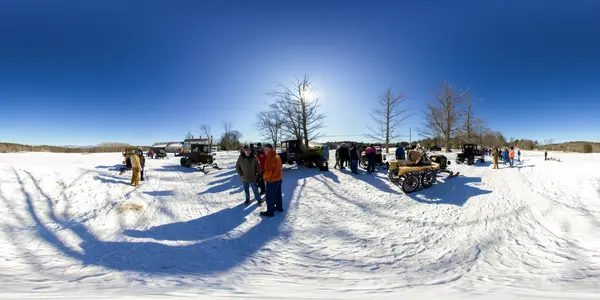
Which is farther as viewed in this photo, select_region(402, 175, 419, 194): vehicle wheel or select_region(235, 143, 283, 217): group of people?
select_region(402, 175, 419, 194): vehicle wheel

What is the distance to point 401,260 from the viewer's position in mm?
3941

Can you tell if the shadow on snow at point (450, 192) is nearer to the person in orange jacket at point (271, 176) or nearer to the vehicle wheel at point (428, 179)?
the vehicle wheel at point (428, 179)

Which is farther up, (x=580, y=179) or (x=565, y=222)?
(x=580, y=179)

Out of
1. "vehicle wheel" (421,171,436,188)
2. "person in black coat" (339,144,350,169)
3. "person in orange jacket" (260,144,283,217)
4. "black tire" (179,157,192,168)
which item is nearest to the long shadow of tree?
"person in orange jacket" (260,144,283,217)

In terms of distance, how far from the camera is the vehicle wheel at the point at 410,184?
8279 mm

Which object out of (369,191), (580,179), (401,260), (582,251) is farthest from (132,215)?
(580,179)

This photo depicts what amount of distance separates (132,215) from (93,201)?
1.99m

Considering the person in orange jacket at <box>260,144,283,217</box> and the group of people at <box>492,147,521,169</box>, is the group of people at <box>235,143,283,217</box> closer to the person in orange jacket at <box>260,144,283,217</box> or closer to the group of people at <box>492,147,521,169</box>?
the person in orange jacket at <box>260,144,283,217</box>

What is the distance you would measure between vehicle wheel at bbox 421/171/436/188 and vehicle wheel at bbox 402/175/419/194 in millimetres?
551

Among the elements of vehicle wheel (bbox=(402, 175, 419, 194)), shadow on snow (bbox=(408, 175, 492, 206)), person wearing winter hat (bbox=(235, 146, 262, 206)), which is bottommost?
shadow on snow (bbox=(408, 175, 492, 206))

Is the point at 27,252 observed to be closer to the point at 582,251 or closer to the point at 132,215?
the point at 132,215

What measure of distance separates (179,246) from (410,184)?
7760mm

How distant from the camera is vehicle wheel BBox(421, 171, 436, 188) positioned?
883 cm

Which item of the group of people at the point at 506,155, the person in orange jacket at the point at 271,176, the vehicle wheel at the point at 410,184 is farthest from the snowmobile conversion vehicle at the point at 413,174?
the group of people at the point at 506,155
